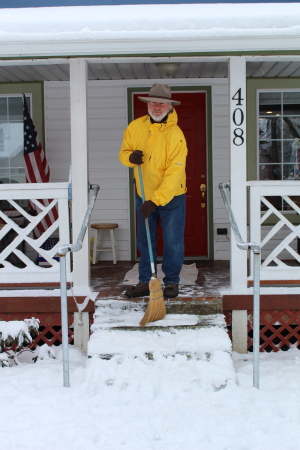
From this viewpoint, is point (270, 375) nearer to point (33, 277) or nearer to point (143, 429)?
point (143, 429)

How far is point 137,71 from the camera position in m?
6.29

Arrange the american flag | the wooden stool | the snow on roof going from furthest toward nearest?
the wooden stool, the american flag, the snow on roof

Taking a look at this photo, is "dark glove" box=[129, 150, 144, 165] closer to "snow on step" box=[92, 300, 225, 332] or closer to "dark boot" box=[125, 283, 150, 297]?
"dark boot" box=[125, 283, 150, 297]

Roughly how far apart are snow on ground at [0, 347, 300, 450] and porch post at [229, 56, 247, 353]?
1.77 feet

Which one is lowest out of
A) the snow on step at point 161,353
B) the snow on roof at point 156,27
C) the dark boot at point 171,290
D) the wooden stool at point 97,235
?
the snow on step at point 161,353

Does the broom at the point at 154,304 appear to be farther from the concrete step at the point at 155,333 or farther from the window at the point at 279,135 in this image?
the window at the point at 279,135

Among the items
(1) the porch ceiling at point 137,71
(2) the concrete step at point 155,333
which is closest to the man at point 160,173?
(2) the concrete step at point 155,333

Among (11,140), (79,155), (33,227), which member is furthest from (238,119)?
(11,140)

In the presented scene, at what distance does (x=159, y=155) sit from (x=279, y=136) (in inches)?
125

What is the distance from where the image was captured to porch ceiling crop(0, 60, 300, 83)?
5.97 m

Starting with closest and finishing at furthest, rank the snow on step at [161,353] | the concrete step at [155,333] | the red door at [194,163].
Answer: the snow on step at [161,353] < the concrete step at [155,333] < the red door at [194,163]

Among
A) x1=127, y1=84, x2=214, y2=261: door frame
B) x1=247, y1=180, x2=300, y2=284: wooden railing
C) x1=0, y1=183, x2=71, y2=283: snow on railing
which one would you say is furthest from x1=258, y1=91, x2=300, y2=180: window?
x1=0, y1=183, x2=71, y2=283: snow on railing

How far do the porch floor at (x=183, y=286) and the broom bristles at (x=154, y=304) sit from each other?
1.38ft

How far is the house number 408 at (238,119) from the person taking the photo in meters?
4.68
